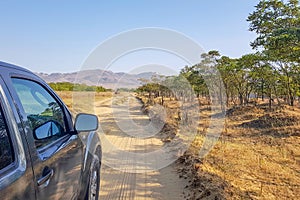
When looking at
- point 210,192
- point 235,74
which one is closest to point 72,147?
point 210,192

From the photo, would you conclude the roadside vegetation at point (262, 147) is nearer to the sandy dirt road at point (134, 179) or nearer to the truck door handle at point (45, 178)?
the sandy dirt road at point (134, 179)

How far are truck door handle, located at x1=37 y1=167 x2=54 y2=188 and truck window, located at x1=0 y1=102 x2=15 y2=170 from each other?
213 mm

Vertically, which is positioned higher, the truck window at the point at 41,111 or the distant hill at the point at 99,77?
the distant hill at the point at 99,77

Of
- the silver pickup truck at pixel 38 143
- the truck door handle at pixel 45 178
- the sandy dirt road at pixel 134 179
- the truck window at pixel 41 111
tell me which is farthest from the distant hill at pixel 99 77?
the sandy dirt road at pixel 134 179

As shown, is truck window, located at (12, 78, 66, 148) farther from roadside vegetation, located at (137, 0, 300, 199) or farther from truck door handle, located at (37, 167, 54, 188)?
roadside vegetation, located at (137, 0, 300, 199)

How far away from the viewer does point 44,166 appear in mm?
1611

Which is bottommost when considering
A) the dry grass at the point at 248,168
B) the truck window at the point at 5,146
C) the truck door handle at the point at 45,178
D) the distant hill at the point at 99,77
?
the dry grass at the point at 248,168

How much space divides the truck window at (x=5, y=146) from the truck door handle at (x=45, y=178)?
21cm

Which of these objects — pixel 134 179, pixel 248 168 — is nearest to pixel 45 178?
pixel 134 179

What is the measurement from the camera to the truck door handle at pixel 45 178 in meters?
1.51

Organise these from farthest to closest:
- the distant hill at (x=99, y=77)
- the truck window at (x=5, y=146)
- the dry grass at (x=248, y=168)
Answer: the distant hill at (x=99, y=77) < the dry grass at (x=248, y=168) < the truck window at (x=5, y=146)

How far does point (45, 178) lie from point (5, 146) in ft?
1.08

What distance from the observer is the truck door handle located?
4.95ft

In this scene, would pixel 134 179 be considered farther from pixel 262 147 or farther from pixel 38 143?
pixel 262 147
